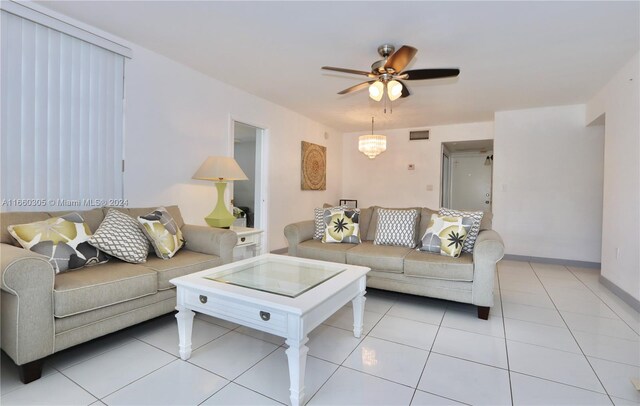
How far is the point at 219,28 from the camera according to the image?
259 centimetres

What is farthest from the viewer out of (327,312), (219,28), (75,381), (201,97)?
(201,97)

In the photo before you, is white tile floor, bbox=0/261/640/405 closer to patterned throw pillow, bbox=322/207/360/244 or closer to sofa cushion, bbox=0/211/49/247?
sofa cushion, bbox=0/211/49/247

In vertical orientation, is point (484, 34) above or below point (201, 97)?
above

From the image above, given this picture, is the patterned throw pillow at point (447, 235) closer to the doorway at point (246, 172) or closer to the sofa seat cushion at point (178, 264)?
the sofa seat cushion at point (178, 264)

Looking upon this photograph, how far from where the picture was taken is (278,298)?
1.61 metres

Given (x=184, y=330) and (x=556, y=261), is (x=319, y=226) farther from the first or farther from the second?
(x=556, y=261)

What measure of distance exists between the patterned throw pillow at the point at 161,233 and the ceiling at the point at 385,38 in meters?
1.60

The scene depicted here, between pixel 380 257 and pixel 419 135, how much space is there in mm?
4075

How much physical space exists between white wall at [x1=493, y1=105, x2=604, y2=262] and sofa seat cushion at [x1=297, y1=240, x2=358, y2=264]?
323 centimetres

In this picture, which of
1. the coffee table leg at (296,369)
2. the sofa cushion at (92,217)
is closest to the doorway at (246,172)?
the sofa cushion at (92,217)

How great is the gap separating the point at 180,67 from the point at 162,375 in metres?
2.97

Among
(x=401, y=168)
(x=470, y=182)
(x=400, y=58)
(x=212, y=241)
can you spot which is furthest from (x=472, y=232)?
(x=470, y=182)

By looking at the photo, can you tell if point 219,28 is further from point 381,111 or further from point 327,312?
point 381,111

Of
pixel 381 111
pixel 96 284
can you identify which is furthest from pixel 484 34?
pixel 96 284
